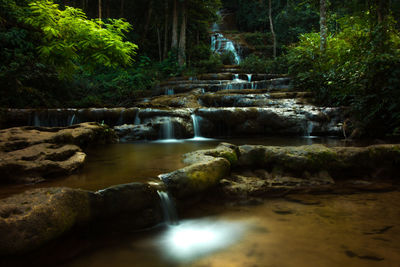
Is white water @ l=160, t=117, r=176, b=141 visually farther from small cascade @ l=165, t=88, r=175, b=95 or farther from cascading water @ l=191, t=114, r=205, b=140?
small cascade @ l=165, t=88, r=175, b=95

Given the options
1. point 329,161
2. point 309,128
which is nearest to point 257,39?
point 309,128

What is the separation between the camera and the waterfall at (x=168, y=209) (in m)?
2.51

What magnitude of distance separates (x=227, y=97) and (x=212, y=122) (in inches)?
85.3

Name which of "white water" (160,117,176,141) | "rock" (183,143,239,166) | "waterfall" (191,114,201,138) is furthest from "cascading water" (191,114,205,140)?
"rock" (183,143,239,166)

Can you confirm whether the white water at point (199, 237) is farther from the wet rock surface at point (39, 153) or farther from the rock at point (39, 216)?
the wet rock surface at point (39, 153)

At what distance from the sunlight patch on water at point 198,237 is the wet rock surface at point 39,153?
78.8 inches

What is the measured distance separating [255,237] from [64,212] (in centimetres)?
167

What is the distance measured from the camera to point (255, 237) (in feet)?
7.38

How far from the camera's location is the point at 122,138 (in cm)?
709

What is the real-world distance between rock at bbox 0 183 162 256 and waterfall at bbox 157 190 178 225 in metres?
0.06

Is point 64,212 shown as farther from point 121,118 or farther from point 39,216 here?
point 121,118

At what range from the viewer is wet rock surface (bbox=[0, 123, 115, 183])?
3.11 m

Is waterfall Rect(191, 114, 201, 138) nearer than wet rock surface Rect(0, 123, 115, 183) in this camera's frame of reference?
No

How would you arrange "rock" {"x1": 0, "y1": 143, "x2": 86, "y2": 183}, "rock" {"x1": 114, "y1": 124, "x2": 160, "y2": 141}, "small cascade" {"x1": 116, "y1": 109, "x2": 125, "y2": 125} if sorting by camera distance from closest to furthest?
"rock" {"x1": 0, "y1": 143, "x2": 86, "y2": 183} → "rock" {"x1": 114, "y1": 124, "x2": 160, "y2": 141} → "small cascade" {"x1": 116, "y1": 109, "x2": 125, "y2": 125}
